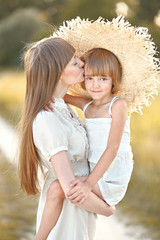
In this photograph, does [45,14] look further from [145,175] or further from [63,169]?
[63,169]

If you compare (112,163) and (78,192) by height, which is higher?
(112,163)

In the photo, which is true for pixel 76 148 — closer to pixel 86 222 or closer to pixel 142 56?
pixel 86 222

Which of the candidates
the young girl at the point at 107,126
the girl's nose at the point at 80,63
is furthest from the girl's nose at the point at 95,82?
the girl's nose at the point at 80,63

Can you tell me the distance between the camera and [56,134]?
3.02 meters

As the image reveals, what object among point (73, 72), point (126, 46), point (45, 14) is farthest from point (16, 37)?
point (73, 72)

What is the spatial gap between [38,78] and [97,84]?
1.39 ft

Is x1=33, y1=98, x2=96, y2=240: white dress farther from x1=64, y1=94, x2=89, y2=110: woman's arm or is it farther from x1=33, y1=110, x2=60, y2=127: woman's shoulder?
x1=64, y1=94, x2=89, y2=110: woman's arm

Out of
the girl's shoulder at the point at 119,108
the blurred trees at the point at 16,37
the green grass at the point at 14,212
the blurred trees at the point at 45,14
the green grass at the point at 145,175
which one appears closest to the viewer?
the girl's shoulder at the point at 119,108

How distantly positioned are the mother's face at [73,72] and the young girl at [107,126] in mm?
72

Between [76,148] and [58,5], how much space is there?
1483 inches

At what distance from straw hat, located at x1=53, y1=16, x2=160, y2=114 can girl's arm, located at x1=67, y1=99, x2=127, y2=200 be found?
0.83 feet

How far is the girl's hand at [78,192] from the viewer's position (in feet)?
9.74

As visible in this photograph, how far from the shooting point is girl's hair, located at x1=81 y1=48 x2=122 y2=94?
11.0 ft

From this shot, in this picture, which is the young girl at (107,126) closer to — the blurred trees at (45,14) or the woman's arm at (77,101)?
the woman's arm at (77,101)
